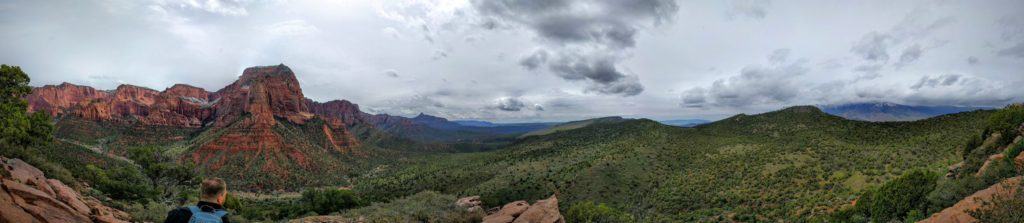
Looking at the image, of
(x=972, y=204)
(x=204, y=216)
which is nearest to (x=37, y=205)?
(x=204, y=216)

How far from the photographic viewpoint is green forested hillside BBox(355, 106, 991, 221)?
41.1 meters

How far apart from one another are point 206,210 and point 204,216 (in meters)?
0.33

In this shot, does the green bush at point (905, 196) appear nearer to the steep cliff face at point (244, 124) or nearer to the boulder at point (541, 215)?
the boulder at point (541, 215)

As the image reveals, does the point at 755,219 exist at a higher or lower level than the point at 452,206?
lower

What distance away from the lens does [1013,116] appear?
26.9m

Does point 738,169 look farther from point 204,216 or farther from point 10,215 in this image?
point 10,215

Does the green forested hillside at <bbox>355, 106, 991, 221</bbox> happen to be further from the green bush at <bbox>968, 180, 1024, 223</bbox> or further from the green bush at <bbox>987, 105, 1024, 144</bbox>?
the green bush at <bbox>968, 180, 1024, 223</bbox>

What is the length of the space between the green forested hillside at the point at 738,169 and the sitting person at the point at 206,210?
40.6 meters

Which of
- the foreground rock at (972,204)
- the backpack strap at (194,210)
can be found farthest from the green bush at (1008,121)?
the backpack strap at (194,210)

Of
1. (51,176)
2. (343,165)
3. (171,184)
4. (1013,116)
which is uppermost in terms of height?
(1013,116)

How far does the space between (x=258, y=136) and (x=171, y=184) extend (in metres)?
99.4

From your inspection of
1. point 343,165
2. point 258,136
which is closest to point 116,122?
point 258,136

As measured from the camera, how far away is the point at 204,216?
6.39 metres

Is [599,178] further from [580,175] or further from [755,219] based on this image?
[755,219]
